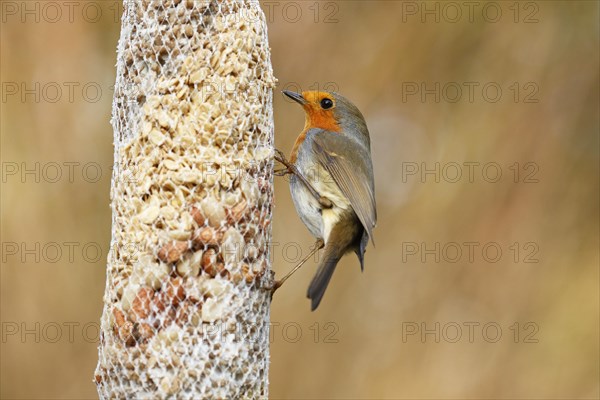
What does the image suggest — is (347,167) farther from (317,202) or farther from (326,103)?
(326,103)

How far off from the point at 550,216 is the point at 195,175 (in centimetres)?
339

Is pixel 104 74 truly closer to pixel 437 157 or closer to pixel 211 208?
pixel 437 157

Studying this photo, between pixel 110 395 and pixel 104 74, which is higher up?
pixel 104 74

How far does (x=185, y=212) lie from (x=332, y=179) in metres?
1.13

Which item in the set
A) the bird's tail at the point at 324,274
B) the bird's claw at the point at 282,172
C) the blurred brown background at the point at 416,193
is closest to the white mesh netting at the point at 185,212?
the bird's tail at the point at 324,274

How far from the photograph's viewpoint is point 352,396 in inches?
207

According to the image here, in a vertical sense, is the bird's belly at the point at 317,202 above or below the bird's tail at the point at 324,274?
above

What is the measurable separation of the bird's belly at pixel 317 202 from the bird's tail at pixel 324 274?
10 cm

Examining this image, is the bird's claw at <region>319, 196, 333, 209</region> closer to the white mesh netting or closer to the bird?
the bird

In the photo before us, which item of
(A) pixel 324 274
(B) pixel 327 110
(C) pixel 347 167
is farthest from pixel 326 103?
(A) pixel 324 274

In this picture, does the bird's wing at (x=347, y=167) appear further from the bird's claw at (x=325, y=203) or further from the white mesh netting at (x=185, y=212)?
the white mesh netting at (x=185, y=212)

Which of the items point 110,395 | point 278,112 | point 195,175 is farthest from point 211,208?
point 278,112

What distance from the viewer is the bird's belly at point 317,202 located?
3.66 m

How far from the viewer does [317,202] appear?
3.70m
